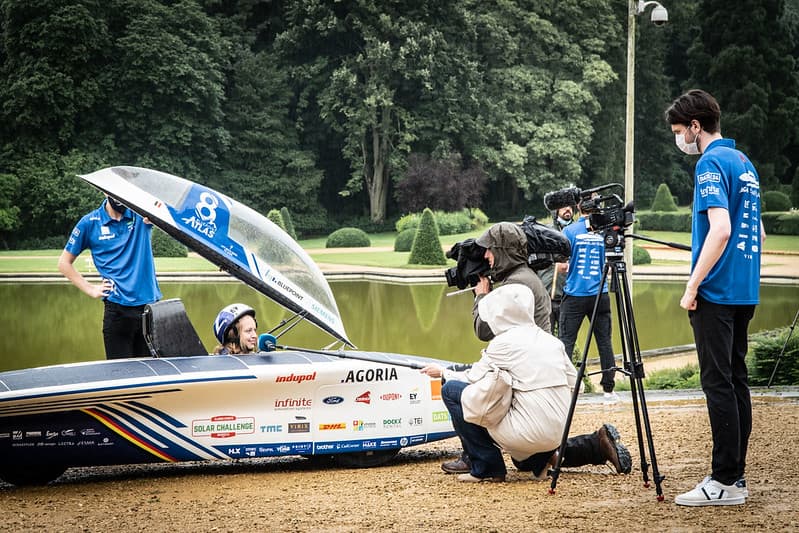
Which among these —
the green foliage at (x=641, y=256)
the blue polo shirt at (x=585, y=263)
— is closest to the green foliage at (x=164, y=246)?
the green foliage at (x=641, y=256)

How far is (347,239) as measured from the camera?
20.3 meters

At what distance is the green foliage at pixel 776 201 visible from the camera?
19469mm

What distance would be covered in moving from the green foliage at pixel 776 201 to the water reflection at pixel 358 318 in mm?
2387

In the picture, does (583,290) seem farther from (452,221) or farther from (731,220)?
(452,221)

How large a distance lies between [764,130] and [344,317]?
387 inches

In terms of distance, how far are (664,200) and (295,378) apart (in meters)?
18.4

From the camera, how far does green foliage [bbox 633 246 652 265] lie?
20.3 meters

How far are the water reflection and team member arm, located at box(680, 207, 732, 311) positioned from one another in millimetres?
10231

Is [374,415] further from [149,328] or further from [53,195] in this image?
[53,195]

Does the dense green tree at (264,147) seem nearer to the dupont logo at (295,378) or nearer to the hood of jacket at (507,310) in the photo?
the dupont logo at (295,378)

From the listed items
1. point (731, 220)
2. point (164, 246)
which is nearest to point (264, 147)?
point (164, 246)

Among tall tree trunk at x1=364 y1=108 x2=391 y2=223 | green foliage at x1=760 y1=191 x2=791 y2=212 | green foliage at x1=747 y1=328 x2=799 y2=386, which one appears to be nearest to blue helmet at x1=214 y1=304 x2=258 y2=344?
green foliage at x1=747 y1=328 x2=799 y2=386

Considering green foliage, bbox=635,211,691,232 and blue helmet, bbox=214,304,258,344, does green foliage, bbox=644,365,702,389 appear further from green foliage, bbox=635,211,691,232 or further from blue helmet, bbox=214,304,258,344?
green foliage, bbox=635,211,691,232

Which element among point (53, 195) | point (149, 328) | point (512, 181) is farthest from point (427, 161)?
point (149, 328)
